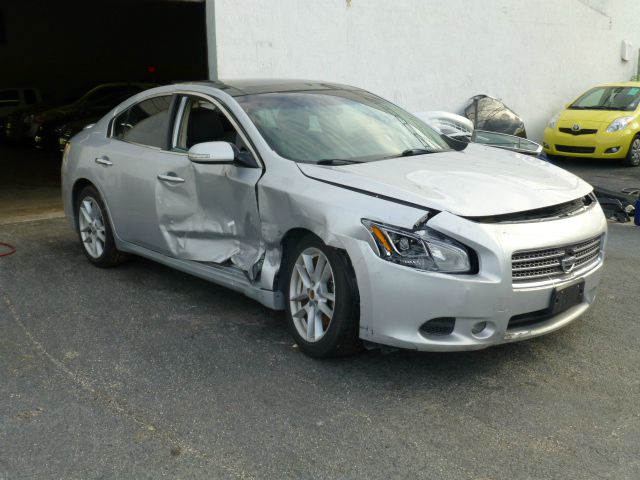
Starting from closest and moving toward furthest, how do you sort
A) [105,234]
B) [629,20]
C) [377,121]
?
[377,121], [105,234], [629,20]

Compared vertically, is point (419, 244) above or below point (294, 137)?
below

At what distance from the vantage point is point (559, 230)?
13.8ft

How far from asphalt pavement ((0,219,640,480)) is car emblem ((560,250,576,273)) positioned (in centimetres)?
58

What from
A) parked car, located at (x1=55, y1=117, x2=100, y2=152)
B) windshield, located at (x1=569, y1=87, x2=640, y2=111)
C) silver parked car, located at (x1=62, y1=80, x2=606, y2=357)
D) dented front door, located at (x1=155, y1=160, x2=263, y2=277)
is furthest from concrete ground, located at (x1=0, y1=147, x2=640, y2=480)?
parked car, located at (x1=55, y1=117, x2=100, y2=152)

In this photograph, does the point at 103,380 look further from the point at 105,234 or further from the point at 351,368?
the point at 105,234

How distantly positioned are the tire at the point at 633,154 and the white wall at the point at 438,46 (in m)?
2.61

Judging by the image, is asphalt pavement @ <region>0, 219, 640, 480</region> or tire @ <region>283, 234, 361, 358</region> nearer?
asphalt pavement @ <region>0, 219, 640, 480</region>

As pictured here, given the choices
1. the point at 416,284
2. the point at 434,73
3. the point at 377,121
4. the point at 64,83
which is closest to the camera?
the point at 416,284

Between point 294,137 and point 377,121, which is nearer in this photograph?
point 294,137

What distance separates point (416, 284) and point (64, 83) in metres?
22.6

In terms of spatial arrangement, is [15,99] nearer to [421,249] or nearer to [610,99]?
[610,99]

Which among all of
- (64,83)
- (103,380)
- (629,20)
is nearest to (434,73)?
(629,20)

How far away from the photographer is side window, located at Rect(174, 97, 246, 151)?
537 centimetres

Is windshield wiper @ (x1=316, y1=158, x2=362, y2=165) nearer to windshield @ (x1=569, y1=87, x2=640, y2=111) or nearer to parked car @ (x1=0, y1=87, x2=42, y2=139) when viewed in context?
windshield @ (x1=569, y1=87, x2=640, y2=111)
